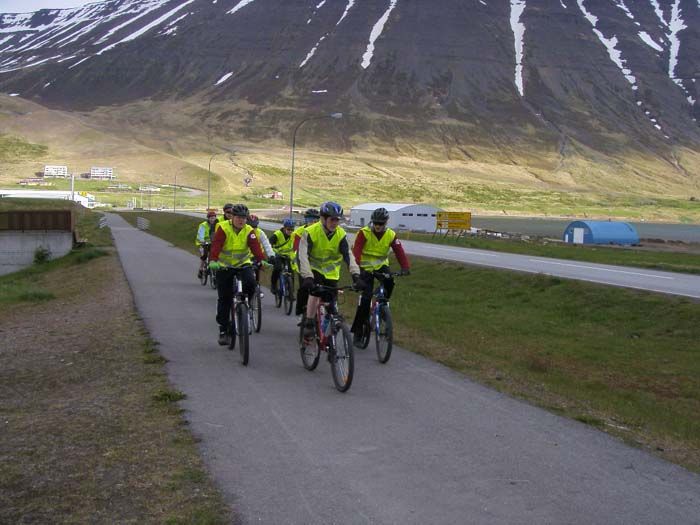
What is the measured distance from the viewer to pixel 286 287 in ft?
55.5

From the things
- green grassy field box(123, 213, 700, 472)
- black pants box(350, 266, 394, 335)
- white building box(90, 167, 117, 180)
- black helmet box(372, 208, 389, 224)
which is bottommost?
green grassy field box(123, 213, 700, 472)

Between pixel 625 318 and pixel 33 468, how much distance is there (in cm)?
1305

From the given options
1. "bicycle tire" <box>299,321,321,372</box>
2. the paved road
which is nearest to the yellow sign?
the paved road

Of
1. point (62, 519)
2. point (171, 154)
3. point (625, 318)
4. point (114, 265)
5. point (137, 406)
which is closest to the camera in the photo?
point (62, 519)

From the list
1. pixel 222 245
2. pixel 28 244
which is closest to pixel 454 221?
pixel 28 244

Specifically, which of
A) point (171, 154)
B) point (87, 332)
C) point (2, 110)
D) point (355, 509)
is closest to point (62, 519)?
point (355, 509)

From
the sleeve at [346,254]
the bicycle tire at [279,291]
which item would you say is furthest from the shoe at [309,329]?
the bicycle tire at [279,291]

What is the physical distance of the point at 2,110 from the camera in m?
199

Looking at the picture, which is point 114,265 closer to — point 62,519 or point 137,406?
point 137,406

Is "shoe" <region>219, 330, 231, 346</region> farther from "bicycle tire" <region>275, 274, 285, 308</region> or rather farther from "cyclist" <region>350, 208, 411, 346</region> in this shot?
"bicycle tire" <region>275, 274, 285, 308</region>

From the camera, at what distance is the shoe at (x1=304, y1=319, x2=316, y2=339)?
10211mm

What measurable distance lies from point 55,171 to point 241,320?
141 metres

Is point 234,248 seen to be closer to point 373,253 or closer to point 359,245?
point 359,245

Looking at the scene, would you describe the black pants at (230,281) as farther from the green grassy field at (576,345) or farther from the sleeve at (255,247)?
the green grassy field at (576,345)
